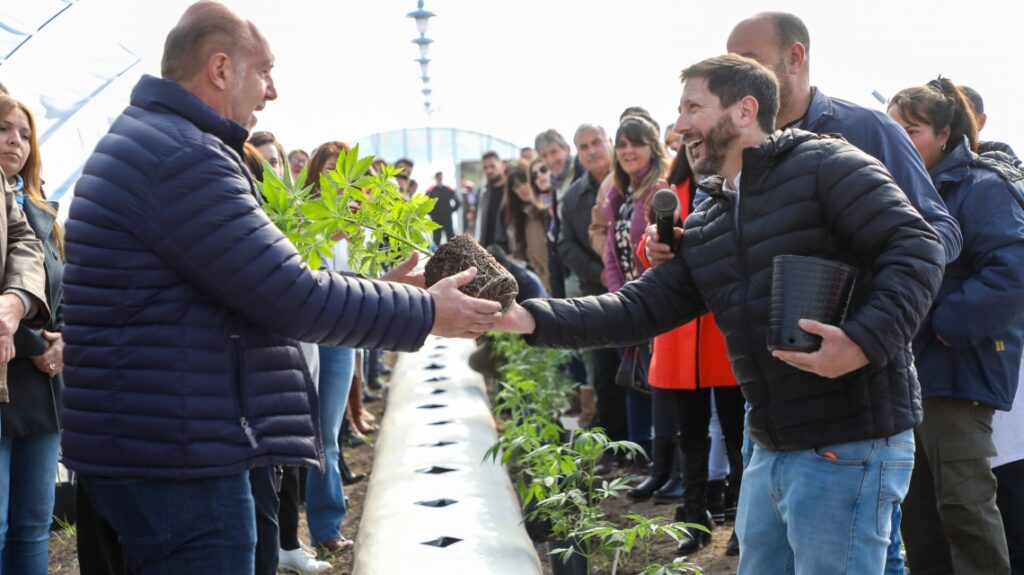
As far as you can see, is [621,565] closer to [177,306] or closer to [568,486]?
[568,486]

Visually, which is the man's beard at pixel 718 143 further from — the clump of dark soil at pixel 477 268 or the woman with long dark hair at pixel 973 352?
the woman with long dark hair at pixel 973 352

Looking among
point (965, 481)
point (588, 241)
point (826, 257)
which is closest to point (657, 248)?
point (826, 257)

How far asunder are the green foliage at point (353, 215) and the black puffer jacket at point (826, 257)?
798 mm

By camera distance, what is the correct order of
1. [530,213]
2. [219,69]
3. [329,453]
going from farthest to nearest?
[530,213] → [329,453] → [219,69]

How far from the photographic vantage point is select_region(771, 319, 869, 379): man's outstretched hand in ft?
7.81

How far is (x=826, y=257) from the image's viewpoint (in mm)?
2576

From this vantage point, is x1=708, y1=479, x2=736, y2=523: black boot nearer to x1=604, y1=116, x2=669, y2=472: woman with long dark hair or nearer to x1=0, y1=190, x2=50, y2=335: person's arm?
x1=604, y1=116, x2=669, y2=472: woman with long dark hair

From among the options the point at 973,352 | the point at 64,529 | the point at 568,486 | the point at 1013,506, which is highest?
the point at 973,352

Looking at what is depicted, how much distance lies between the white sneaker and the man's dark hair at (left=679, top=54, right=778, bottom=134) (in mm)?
2885

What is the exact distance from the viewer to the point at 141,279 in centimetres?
231

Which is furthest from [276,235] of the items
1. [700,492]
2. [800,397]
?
[700,492]

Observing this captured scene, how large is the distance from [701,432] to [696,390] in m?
0.18

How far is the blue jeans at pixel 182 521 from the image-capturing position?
A: 237 cm

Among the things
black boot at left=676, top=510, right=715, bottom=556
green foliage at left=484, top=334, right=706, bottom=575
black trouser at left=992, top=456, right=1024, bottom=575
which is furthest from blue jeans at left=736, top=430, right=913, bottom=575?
black boot at left=676, top=510, right=715, bottom=556
